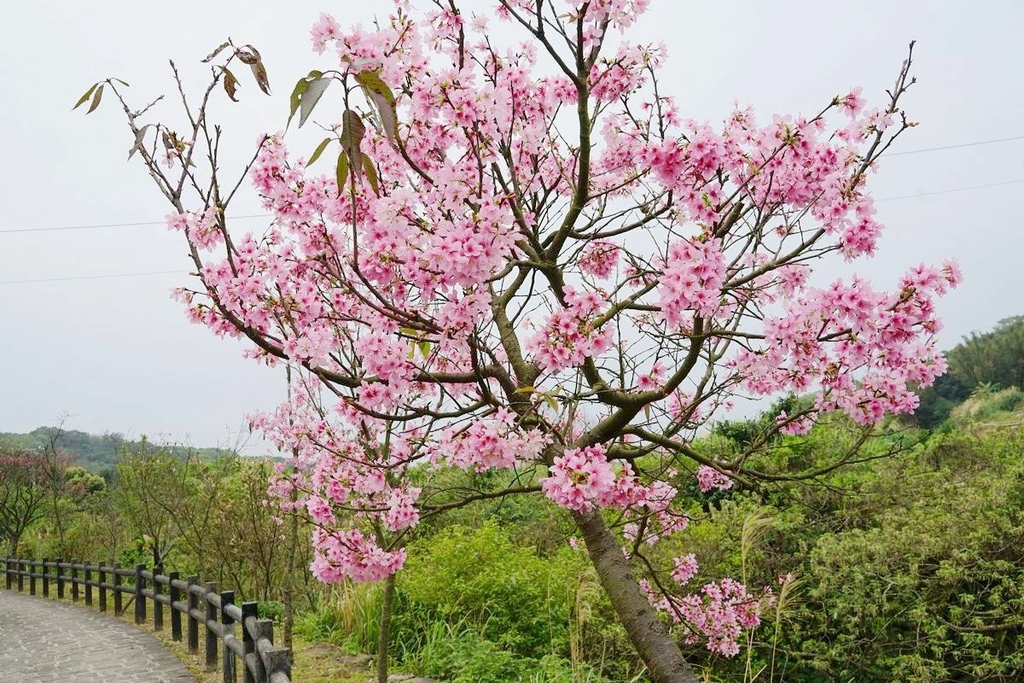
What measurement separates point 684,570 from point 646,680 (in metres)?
1.05

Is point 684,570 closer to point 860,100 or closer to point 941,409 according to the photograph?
point 860,100

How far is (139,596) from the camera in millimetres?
10625

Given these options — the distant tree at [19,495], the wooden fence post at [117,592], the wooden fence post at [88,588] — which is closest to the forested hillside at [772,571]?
the wooden fence post at [117,592]

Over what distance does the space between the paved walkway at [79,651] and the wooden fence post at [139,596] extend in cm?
20

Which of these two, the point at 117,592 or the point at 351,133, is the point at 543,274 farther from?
the point at 117,592

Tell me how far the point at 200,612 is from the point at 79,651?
2.16 metres

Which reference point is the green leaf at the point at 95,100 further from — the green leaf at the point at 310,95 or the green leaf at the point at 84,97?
the green leaf at the point at 310,95

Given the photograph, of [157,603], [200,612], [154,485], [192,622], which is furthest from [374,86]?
[154,485]

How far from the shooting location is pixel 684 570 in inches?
216

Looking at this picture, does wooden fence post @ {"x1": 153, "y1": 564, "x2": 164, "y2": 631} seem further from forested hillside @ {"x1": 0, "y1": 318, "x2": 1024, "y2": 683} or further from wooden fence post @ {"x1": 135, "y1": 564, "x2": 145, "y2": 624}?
forested hillside @ {"x1": 0, "y1": 318, "x2": 1024, "y2": 683}

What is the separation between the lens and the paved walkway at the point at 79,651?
295 inches

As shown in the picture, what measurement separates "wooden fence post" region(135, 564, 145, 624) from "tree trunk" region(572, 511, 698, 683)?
9187 mm

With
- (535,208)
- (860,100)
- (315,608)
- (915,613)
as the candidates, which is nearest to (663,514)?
(915,613)

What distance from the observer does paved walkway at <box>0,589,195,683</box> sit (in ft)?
24.5
